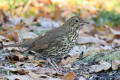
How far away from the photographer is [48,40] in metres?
4.48

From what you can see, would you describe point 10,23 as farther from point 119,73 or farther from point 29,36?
point 119,73

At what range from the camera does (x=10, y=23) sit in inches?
251

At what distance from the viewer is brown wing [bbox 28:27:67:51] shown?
14.6 ft

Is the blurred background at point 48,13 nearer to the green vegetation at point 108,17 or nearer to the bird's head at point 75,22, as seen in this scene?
the green vegetation at point 108,17

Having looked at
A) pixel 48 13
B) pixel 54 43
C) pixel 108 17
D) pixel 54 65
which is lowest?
pixel 54 65

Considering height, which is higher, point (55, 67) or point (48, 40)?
point (48, 40)

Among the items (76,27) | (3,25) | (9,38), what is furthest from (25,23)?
(76,27)

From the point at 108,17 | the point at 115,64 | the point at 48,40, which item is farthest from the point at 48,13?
the point at 115,64

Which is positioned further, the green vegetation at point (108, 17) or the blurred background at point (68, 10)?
the green vegetation at point (108, 17)

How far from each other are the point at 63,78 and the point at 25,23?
3.29 m

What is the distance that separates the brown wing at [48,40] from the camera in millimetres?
4441

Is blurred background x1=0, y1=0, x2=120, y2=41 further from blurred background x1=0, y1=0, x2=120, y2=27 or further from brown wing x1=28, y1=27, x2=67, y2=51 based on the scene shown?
brown wing x1=28, y1=27, x2=67, y2=51

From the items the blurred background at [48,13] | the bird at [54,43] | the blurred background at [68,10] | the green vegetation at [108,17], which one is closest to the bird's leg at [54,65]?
the bird at [54,43]

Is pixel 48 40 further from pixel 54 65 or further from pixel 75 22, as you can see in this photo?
pixel 75 22
